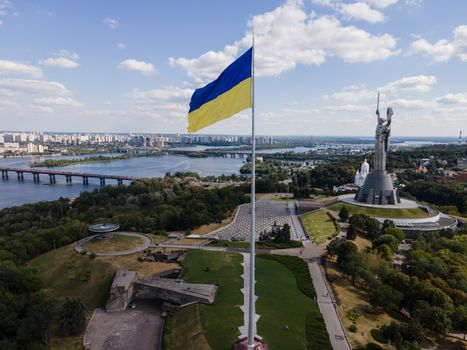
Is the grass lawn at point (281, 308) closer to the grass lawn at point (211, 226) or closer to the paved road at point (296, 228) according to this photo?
the paved road at point (296, 228)

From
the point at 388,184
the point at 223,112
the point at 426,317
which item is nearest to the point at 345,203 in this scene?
the point at 388,184

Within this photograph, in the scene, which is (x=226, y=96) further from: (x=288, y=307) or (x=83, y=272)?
(x=83, y=272)

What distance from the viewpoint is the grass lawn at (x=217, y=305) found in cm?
1697

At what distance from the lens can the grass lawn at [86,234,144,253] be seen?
1095 inches

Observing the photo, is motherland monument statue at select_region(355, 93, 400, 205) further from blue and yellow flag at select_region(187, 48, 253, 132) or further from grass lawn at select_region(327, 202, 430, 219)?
blue and yellow flag at select_region(187, 48, 253, 132)

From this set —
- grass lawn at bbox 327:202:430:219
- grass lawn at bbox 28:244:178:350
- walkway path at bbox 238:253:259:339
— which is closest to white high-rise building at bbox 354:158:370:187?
grass lawn at bbox 327:202:430:219

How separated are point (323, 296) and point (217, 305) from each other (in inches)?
270

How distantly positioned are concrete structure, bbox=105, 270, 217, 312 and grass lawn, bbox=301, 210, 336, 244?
14479 millimetres

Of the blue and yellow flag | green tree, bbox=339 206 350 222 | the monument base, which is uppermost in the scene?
the blue and yellow flag

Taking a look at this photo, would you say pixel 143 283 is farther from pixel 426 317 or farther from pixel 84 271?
pixel 426 317

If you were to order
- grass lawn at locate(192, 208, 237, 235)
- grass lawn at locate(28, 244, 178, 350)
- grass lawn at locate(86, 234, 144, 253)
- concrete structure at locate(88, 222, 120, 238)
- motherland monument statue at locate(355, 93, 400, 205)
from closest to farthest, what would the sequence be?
grass lawn at locate(28, 244, 178, 350)
grass lawn at locate(86, 234, 144, 253)
concrete structure at locate(88, 222, 120, 238)
grass lawn at locate(192, 208, 237, 235)
motherland monument statue at locate(355, 93, 400, 205)

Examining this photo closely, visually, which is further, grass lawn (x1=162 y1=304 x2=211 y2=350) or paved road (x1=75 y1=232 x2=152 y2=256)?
paved road (x1=75 y1=232 x2=152 y2=256)

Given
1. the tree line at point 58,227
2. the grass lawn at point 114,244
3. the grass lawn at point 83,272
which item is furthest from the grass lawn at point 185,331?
the grass lawn at point 114,244

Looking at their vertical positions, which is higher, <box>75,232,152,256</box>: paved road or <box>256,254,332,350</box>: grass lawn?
<box>75,232,152,256</box>: paved road
